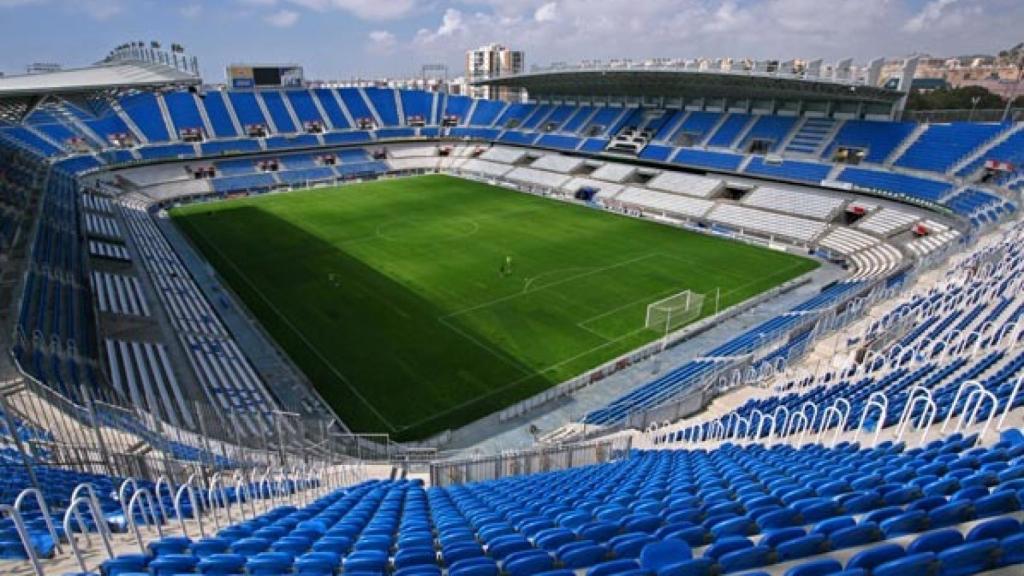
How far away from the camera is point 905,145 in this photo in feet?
143

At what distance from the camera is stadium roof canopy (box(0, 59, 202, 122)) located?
2211 cm

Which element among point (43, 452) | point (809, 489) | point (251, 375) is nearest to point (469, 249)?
point (251, 375)

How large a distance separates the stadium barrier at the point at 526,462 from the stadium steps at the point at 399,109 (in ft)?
216

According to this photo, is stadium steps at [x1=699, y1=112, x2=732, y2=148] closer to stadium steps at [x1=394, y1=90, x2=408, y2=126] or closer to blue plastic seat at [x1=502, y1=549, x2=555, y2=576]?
stadium steps at [x1=394, y1=90, x2=408, y2=126]

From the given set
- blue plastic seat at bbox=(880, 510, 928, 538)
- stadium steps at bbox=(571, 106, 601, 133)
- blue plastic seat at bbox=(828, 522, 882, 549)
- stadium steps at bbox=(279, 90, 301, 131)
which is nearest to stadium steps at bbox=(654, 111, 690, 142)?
stadium steps at bbox=(571, 106, 601, 133)

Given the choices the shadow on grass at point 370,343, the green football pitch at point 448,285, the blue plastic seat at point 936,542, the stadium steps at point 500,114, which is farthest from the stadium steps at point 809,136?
the blue plastic seat at point 936,542

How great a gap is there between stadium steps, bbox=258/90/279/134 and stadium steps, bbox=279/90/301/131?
224 centimetres

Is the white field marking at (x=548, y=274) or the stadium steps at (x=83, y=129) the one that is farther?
the stadium steps at (x=83, y=129)

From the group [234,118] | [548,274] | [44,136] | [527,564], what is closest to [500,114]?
[234,118]

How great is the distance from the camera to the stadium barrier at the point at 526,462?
14.2 meters

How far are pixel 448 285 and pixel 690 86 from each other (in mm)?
34673

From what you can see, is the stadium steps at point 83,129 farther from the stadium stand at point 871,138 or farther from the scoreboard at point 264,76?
the stadium stand at point 871,138

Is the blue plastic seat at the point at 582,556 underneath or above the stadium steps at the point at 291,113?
underneath

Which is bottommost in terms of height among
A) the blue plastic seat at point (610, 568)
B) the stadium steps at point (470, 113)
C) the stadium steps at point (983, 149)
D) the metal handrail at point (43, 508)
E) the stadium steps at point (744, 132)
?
the blue plastic seat at point (610, 568)
